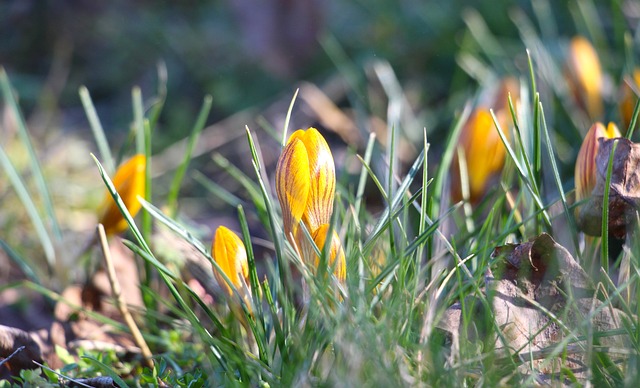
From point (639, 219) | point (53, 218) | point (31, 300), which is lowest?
point (31, 300)

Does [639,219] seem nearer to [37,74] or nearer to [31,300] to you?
[31,300]

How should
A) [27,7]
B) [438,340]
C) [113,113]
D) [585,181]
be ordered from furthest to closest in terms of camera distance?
[27,7] → [113,113] → [585,181] → [438,340]

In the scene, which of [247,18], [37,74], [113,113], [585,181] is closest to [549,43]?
[247,18]

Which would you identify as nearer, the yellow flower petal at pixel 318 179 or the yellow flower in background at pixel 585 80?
the yellow flower petal at pixel 318 179

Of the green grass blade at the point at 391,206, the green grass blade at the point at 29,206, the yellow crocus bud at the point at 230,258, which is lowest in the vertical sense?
the green grass blade at the point at 29,206

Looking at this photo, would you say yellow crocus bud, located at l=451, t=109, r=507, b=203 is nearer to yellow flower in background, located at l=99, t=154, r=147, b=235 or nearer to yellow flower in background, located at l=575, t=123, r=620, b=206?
yellow flower in background, located at l=575, t=123, r=620, b=206

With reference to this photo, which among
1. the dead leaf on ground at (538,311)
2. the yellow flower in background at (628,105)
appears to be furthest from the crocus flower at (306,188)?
the yellow flower in background at (628,105)

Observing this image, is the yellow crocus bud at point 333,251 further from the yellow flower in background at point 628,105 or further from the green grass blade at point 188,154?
the yellow flower in background at point 628,105
